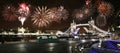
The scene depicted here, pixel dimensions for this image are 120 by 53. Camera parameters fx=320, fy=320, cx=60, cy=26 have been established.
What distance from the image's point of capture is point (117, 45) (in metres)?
11.0

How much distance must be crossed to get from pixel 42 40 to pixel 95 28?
90739 mm

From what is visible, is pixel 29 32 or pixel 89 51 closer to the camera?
pixel 89 51

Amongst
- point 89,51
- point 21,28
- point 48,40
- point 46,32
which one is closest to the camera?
point 89,51

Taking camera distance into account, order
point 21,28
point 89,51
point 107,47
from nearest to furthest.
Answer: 1. point 107,47
2. point 89,51
3. point 21,28

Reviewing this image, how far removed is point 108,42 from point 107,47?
189 millimetres

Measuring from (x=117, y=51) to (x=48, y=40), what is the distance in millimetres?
73866

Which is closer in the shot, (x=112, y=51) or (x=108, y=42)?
(x=112, y=51)

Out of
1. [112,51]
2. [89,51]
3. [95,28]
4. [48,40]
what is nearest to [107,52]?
[112,51]

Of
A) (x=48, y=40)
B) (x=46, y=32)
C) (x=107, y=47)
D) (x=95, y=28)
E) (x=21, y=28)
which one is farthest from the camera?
(x=95, y=28)

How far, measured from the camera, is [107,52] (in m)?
11.1

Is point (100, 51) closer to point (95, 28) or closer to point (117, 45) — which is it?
point (117, 45)

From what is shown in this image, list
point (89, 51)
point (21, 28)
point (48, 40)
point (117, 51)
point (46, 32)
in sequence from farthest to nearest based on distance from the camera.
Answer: point (46, 32), point (21, 28), point (48, 40), point (89, 51), point (117, 51)

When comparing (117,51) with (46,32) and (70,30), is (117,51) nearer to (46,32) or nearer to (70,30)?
(46,32)

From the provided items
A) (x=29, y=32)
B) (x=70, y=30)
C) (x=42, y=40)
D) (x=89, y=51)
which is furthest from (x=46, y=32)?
(x=89, y=51)
